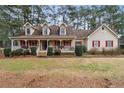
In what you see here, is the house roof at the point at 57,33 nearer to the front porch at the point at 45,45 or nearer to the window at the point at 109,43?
the front porch at the point at 45,45

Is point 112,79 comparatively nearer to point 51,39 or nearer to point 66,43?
point 66,43

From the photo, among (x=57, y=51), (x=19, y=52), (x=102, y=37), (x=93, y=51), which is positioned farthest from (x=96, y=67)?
(x=19, y=52)

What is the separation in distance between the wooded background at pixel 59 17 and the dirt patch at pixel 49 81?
1.04 meters

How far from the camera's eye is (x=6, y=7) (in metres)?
7.14

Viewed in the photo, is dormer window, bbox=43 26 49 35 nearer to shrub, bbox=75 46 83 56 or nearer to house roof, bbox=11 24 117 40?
house roof, bbox=11 24 117 40

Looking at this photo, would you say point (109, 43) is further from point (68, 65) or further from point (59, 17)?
point (59, 17)

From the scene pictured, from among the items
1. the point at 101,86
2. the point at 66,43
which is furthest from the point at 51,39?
the point at 101,86

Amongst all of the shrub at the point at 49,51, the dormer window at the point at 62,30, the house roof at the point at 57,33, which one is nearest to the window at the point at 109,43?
the house roof at the point at 57,33

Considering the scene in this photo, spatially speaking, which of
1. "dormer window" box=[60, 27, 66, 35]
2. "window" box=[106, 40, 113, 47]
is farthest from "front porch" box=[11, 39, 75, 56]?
"window" box=[106, 40, 113, 47]

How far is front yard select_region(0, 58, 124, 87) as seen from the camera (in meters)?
6.64

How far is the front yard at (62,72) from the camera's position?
21.8 feet

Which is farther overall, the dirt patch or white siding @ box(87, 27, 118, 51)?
A: white siding @ box(87, 27, 118, 51)

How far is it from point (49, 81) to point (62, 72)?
49cm
